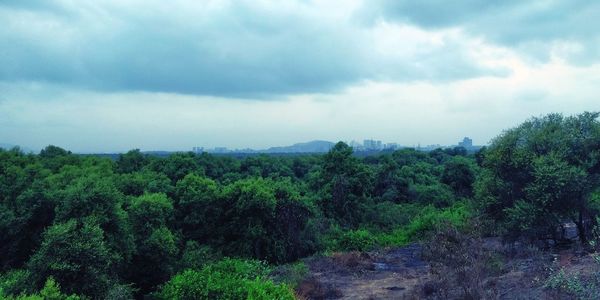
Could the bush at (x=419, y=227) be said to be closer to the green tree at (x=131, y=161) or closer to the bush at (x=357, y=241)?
the bush at (x=357, y=241)

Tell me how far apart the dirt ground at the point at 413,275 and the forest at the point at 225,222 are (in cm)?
72

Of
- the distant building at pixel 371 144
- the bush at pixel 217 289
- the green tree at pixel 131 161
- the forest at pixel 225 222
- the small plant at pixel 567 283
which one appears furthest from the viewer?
the distant building at pixel 371 144

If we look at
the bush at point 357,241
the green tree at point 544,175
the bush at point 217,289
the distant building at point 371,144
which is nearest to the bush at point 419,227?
the bush at point 357,241

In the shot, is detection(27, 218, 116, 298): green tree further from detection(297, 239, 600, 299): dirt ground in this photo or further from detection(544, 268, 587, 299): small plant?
detection(544, 268, 587, 299): small plant

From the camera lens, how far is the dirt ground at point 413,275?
460 inches

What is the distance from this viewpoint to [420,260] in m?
18.8

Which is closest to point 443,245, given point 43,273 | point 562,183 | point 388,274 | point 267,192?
point 388,274

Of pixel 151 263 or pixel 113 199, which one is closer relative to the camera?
pixel 113 199

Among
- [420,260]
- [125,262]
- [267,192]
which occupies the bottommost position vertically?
[420,260]

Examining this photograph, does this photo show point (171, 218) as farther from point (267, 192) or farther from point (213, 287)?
point (213, 287)

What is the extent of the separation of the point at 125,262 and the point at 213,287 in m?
4.47

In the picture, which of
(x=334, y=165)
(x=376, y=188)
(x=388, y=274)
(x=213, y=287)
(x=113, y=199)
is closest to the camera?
(x=213, y=287)

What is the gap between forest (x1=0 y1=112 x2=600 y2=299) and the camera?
36.5 feet

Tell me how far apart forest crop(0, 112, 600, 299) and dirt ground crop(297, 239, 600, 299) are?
0.72 m
